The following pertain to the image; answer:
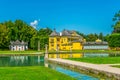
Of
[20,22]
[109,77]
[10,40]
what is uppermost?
[20,22]

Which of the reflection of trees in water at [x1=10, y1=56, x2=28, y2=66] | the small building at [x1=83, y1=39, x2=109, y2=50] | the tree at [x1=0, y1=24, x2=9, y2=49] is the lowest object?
the reflection of trees in water at [x1=10, y1=56, x2=28, y2=66]

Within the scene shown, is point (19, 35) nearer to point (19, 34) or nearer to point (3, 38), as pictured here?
point (19, 34)

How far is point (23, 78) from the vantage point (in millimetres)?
15922

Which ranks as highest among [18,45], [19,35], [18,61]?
[19,35]

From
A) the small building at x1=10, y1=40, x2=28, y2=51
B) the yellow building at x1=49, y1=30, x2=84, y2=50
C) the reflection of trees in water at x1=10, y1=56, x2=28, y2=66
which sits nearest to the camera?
the reflection of trees in water at x1=10, y1=56, x2=28, y2=66

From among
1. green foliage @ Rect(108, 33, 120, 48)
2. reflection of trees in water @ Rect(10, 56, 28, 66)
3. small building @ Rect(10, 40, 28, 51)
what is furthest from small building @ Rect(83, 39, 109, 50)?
reflection of trees in water @ Rect(10, 56, 28, 66)

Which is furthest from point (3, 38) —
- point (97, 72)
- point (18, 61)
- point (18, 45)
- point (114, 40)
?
point (97, 72)

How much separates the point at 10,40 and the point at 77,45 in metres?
20.4

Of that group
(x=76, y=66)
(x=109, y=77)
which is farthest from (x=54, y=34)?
(x=109, y=77)

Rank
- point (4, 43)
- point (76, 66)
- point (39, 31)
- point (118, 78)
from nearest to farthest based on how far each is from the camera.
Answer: point (118, 78) < point (76, 66) < point (4, 43) < point (39, 31)

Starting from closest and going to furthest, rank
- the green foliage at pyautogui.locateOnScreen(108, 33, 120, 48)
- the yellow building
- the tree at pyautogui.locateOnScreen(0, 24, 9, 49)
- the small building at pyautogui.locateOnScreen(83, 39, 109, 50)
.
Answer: the green foliage at pyautogui.locateOnScreen(108, 33, 120, 48)
the tree at pyautogui.locateOnScreen(0, 24, 9, 49)
the yellow building
the small building at pyautogui.locateOnScreen(83, 39, 109, 50)

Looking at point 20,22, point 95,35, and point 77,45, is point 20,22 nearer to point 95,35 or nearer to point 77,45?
point 77,45

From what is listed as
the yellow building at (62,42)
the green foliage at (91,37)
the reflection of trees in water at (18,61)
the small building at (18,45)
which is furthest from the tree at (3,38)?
the green foliage at (91,37)

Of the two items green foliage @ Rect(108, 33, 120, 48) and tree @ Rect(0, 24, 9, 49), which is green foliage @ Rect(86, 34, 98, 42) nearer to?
green foliage @ Rect(108, 33, 120, 48)
